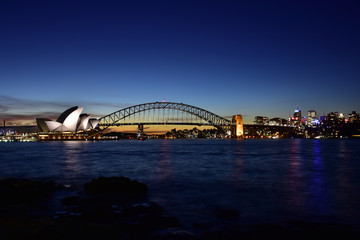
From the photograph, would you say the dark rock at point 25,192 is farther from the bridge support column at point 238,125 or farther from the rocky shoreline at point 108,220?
the bridge support column at point 238,125

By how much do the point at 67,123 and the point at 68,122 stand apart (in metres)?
0.78

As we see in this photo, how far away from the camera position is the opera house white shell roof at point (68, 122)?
3647 inches

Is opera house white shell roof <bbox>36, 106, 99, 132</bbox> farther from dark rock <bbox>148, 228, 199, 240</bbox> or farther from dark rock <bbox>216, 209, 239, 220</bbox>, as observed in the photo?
dark rock <bbox>148, 228, 199, 240</bbox>

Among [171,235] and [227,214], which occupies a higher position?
[171,235]

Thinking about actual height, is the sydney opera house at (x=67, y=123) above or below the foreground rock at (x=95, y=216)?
above

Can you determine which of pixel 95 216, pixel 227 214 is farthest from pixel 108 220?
pixel 227 214

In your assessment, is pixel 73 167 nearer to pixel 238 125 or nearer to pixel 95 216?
pixel 95 216

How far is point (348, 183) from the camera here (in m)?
15.5

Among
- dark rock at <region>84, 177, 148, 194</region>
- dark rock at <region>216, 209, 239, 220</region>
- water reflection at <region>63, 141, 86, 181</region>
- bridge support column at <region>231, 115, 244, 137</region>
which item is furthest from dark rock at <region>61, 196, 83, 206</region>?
bridge support column at <region>231, 115, 244, 137</region>

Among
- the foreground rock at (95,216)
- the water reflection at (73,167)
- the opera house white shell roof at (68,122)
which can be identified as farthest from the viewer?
the opera house white shell roof at (68,122)

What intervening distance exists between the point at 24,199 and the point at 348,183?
14898 mm

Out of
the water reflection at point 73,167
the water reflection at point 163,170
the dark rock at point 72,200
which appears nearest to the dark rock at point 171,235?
the dark rock at point 72,200

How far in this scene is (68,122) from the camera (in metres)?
96.4

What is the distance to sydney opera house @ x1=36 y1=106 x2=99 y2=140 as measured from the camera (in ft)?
305
